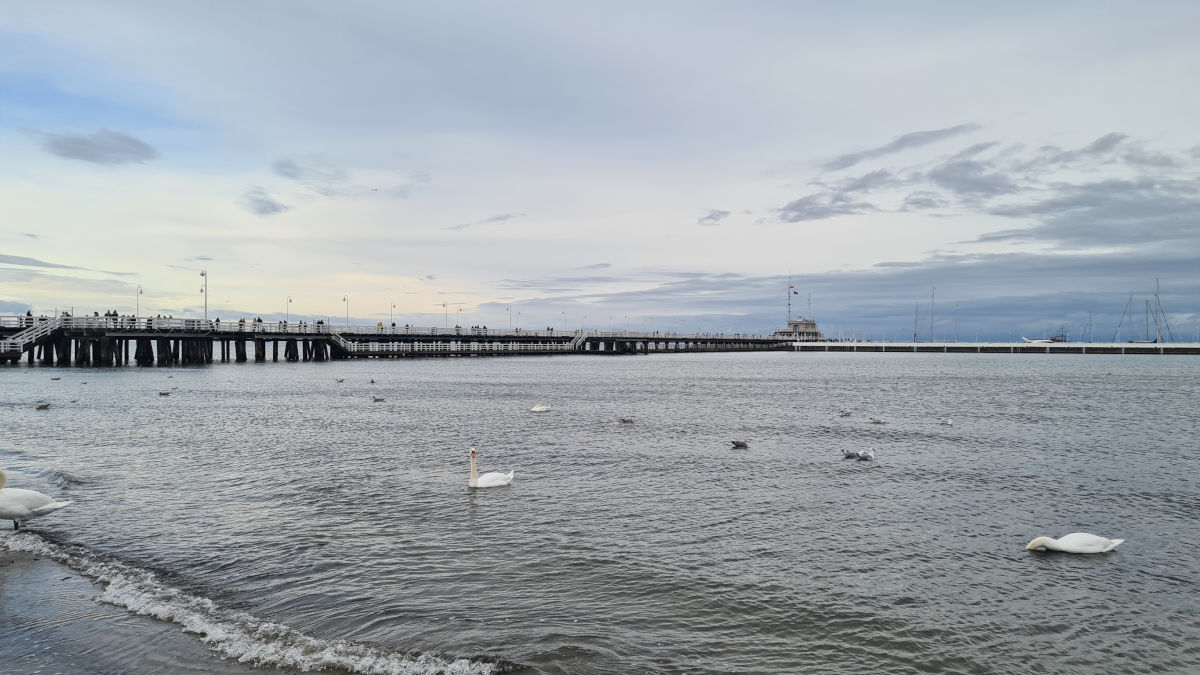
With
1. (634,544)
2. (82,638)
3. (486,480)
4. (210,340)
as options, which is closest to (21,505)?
(82,638)

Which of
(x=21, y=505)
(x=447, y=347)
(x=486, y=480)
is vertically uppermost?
(x=447, y=347)

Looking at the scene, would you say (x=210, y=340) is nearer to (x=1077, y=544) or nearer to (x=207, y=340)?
(x=207, y=340)

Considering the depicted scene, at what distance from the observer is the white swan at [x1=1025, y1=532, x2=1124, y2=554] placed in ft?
46.1

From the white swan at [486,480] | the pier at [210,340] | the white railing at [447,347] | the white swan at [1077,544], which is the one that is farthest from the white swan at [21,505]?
the white railing at [447,347]

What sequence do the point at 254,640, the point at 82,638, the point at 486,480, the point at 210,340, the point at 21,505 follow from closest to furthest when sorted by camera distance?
the point at 82,638, the point at 254,640, the point at 21,505, the point at 486,480, the point at 210,340

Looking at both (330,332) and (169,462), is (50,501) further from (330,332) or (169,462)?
(330,332)

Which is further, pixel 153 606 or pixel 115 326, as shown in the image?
pixel 115 326

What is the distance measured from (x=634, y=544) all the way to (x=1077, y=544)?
855 cm

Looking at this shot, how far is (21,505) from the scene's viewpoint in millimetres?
14336

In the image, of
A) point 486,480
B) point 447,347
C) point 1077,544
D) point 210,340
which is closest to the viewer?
point 1077,544

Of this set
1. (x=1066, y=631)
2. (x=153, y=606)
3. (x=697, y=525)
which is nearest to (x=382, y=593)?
(x=153, y=606)

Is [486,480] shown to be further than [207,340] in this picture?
No

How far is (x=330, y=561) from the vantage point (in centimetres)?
1315

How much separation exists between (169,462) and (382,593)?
15.4m
